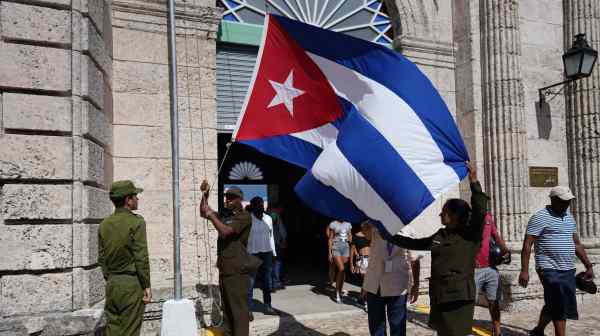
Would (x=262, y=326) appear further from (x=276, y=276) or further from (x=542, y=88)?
(x=542, y=88)

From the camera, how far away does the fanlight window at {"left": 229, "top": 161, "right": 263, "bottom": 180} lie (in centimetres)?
1495

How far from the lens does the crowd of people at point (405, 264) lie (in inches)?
159

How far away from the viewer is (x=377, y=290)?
4.76 meters

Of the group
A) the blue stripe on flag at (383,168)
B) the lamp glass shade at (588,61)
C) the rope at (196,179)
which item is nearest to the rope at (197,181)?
the rope at (196,179)

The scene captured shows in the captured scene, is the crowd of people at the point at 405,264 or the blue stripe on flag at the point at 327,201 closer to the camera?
the crowd of people at the point at 405,264

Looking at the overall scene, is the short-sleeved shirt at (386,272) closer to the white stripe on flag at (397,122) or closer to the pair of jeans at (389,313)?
the pair of jeans at (389,313)

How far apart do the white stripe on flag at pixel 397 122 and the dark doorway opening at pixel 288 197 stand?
798cm

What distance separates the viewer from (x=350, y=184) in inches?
167

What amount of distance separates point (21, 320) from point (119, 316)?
0.89 m

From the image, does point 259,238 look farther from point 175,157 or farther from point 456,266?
point 456,266

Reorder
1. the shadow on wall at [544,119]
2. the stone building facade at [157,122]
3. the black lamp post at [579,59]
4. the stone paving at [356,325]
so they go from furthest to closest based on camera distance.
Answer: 1. the shadow on wall at [544,119]
2. the black lamp post at [579,59]
3. the stone paving at [356,325]
4. the stone building facade at [157,122]

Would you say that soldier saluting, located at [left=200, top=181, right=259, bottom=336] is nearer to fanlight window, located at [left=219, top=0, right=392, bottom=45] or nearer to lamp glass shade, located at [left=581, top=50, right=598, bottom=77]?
fanlight window, located at [left=219, top=0, right=392, bottom=45]

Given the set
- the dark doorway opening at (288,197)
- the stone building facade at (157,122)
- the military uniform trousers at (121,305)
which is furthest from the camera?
the dark doorway opening at (288,197)

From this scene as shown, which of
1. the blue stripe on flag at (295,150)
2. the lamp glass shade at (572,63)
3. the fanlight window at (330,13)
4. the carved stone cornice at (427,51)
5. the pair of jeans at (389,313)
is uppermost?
the fanlight window at (330,13)
